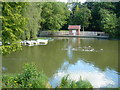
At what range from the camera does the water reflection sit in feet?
16.0

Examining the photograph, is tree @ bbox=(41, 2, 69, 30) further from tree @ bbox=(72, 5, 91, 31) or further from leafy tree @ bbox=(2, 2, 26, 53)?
leafy tree @ bbox=(2, 2, 26, 53)

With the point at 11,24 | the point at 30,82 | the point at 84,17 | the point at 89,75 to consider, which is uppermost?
the point at 84,17

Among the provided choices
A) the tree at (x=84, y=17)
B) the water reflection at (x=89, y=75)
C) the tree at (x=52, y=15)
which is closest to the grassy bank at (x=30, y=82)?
the water reflection at (x=89, y=75)

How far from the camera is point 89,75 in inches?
220

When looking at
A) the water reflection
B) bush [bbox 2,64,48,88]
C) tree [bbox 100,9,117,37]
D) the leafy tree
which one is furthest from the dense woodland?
bush [bbox 2,64,48,88]

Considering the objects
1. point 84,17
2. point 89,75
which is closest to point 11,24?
point 89,75

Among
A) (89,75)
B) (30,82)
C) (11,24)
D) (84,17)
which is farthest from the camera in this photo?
(84,17)

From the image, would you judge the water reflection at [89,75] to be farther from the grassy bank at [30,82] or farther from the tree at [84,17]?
the tree at [84,17]

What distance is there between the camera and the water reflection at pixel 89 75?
4.87m

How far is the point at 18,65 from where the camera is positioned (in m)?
6.66

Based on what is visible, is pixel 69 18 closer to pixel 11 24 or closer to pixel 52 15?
pixel 52 15

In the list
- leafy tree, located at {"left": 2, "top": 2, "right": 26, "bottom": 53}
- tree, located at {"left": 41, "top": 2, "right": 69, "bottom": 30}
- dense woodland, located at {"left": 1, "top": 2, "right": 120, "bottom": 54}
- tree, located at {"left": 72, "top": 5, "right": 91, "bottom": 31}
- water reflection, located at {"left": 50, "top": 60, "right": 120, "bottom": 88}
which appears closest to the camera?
leafy tree, located at {"left": 2, "top": 2, "right": 26, "bottom": 53}

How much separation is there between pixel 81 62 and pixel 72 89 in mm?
4653

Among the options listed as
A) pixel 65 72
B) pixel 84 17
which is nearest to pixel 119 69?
pixel 65 72
